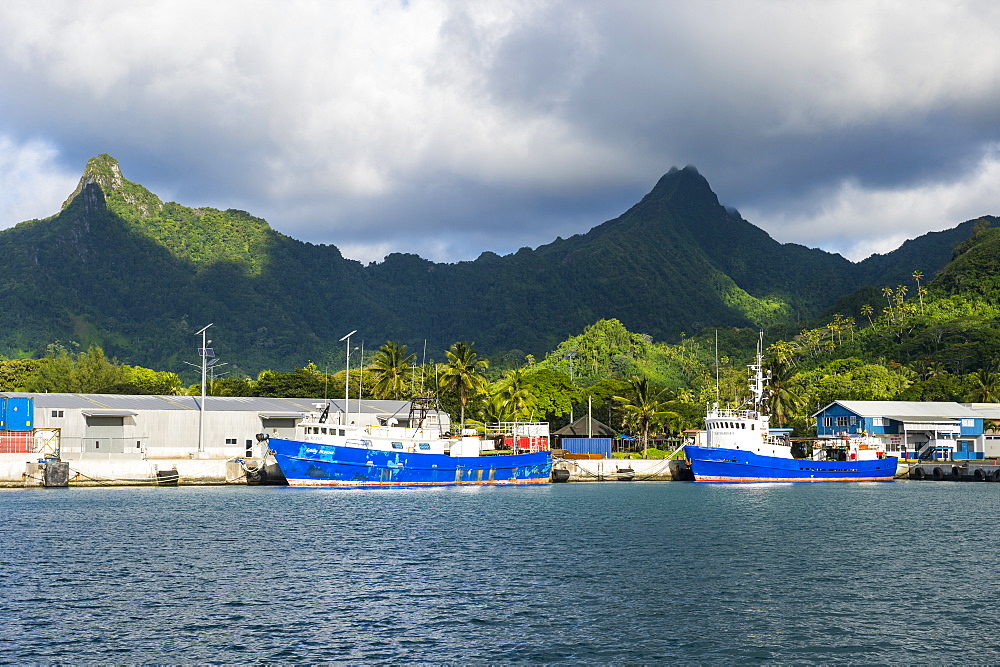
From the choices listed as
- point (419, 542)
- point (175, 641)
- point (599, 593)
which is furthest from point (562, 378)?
point (175, 641)

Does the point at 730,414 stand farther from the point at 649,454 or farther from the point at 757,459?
the point at 649,454

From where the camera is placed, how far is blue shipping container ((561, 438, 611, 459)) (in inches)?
3602

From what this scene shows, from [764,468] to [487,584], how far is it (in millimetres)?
54624

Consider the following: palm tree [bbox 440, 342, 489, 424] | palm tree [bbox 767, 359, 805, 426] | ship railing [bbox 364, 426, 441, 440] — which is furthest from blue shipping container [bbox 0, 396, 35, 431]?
palm tree [bbox 767, 359, 805, 426]

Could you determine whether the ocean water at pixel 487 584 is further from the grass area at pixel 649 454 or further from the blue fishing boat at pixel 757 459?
the grass area at pixel 649 454

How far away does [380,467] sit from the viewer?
2616 inches

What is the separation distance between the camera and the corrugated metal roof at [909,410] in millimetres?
98562

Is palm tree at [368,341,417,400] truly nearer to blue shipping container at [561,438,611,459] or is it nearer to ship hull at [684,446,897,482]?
blue shipping container at [561,438,611,459]

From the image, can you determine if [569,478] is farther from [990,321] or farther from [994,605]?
[990,321]

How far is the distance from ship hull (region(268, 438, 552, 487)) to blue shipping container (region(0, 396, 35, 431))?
56.6 feet

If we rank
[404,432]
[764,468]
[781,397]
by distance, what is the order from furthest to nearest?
[781,397] → [764,468] → [404,432]

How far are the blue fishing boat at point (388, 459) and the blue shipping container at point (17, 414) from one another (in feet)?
56.1

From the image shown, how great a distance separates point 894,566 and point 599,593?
1236cm

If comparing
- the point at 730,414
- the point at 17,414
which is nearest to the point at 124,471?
the point at 17,414
